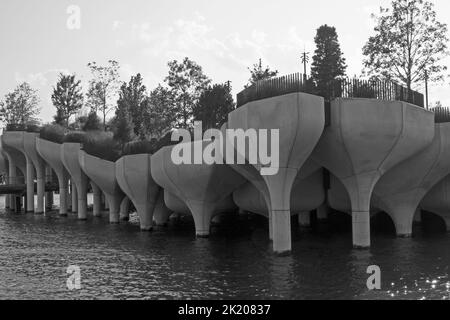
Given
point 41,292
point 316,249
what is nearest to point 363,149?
point 316,249

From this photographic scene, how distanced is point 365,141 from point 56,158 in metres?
42.0

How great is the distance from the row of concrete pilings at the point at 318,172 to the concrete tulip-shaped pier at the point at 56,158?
18451 mm

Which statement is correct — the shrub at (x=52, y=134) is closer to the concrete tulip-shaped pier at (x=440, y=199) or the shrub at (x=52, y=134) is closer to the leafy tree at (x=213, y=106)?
the leafy tree at (x=213, y=106)

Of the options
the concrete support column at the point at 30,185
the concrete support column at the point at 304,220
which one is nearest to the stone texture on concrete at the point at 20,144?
the concrete support column at the point at 30,185

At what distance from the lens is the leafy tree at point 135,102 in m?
76.4

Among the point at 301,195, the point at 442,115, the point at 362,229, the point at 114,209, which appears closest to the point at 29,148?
the point at 114,209

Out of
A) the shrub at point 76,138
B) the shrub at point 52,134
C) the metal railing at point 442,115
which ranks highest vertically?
the shrub at point 52,134

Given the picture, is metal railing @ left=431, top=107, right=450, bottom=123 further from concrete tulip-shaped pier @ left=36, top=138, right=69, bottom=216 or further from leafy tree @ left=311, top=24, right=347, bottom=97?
leafy tree @ left=311, top=24, right=347, bottom=97

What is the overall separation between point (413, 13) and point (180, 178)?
27.6 m

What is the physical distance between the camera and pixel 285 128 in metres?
22.7

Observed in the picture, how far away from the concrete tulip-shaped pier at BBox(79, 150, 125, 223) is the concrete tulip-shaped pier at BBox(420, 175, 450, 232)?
28984 millimetres

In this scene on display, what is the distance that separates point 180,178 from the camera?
3281 centimetres
